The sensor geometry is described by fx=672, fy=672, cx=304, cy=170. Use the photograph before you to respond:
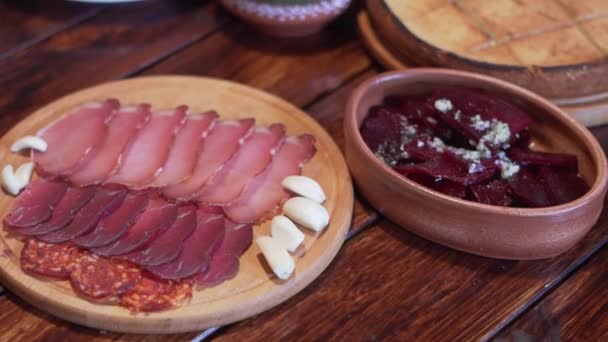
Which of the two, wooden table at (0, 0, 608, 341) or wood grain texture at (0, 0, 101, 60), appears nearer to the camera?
wooden table at (0, 0, 608, 341)

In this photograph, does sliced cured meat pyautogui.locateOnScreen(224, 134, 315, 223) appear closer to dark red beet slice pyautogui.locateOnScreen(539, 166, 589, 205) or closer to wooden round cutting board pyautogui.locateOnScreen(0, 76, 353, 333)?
wooden round cutting board pyautogui.locateOnScreen(0, 76, 353, 333)

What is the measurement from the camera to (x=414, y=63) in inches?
58.6

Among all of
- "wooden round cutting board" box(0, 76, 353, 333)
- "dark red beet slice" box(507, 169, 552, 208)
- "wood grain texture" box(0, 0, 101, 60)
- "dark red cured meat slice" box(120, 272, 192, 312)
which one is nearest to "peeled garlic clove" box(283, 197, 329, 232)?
"wooden round cutting board" box(0, 76, 353, 333)

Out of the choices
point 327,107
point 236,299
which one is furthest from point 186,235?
point 327,107

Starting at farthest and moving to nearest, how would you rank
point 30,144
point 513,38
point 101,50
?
1. point 101,50
2. point 513,38
3. point 30,144

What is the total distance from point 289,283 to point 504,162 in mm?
449

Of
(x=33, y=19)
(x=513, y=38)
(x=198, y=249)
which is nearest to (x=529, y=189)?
(x=513, y=38)

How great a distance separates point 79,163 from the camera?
1245 mm

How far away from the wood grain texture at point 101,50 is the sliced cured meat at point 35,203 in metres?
0.28

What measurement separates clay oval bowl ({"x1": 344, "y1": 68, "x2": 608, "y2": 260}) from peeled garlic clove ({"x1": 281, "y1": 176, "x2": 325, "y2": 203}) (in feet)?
0.26

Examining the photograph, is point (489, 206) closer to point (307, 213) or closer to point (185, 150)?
point (307, 213)

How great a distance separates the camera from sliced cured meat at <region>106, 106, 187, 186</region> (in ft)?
4.05

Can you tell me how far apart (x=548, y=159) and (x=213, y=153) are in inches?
24.3

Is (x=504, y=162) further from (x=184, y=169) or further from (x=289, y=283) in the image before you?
(x=184, y=169)
